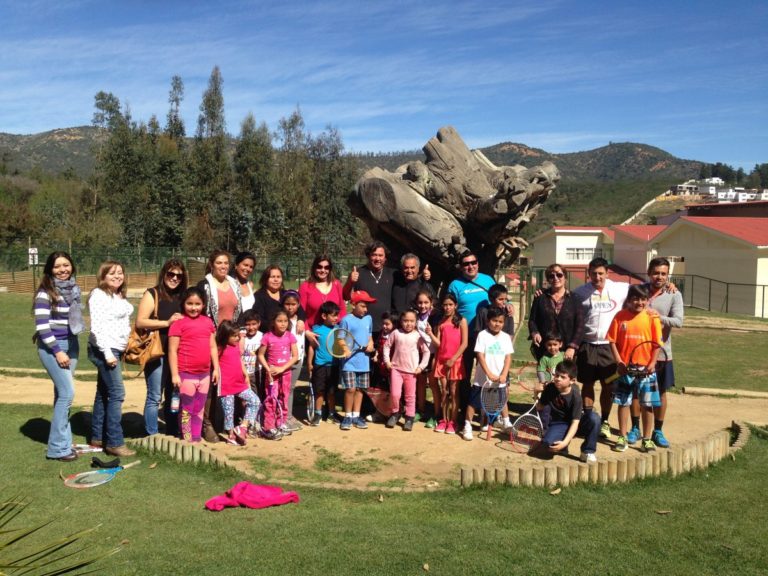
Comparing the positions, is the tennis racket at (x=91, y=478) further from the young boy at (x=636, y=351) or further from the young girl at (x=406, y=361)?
the young boy at (x=636, y=351)

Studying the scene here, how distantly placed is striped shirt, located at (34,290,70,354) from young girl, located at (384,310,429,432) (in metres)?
2.90

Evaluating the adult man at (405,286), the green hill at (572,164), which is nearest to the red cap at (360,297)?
the adult man at (405,286)

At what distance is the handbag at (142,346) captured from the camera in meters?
5.93

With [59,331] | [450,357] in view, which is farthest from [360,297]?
[59,331]

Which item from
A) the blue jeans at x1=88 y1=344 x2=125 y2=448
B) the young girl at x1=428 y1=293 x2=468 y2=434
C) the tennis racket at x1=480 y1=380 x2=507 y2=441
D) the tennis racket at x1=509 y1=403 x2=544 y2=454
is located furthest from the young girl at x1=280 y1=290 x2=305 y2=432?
the tennis racket at x1=509 y1=403 x2=544 y2=454

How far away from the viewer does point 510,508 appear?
4859mm

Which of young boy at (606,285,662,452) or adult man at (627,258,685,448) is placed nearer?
young boy at (606,285,662,452)

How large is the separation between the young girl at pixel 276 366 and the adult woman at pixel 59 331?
1.62 meters

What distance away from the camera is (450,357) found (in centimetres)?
662

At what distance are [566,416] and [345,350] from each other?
2.17 metres

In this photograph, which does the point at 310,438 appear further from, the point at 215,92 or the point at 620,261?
the point at 215,92

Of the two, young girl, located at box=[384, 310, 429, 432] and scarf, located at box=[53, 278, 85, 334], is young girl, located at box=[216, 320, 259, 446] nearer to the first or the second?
scarf, located at box=[53, 278, 85, 334]

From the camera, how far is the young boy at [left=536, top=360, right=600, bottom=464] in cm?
576

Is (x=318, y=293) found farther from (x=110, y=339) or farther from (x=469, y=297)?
(x=110, y=339)
